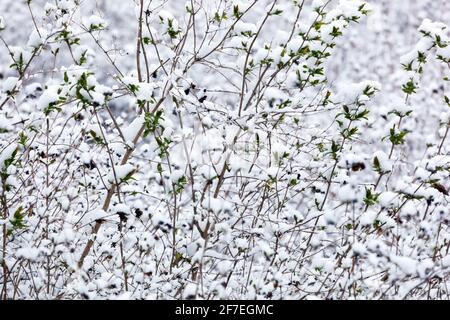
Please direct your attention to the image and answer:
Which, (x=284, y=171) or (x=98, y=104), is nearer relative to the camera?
(x=98, y=104)

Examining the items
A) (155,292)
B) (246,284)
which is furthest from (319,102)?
(155,292)

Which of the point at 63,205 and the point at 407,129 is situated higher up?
the point at 407,129

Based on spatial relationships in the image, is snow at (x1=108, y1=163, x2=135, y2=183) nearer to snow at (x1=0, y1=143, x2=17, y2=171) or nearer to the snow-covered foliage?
the snow-covered foliage

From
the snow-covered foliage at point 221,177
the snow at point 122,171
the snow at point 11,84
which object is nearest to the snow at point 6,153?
the snow-covered foliage at point 221,177

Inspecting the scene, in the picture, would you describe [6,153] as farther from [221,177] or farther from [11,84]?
[221,177]

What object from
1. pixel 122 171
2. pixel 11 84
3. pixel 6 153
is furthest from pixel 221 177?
pixel 11 84

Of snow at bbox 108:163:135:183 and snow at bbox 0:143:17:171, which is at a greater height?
snow at bbox 0:143:17:171

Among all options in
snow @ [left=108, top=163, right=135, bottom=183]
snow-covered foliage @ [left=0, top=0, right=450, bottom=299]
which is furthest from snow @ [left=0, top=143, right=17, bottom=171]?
snow @ [left=108, top=163, right=135, bottom=183]

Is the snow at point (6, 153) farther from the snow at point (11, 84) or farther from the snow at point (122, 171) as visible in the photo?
the snow at point (122, 171)

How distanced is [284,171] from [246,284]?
78cm
